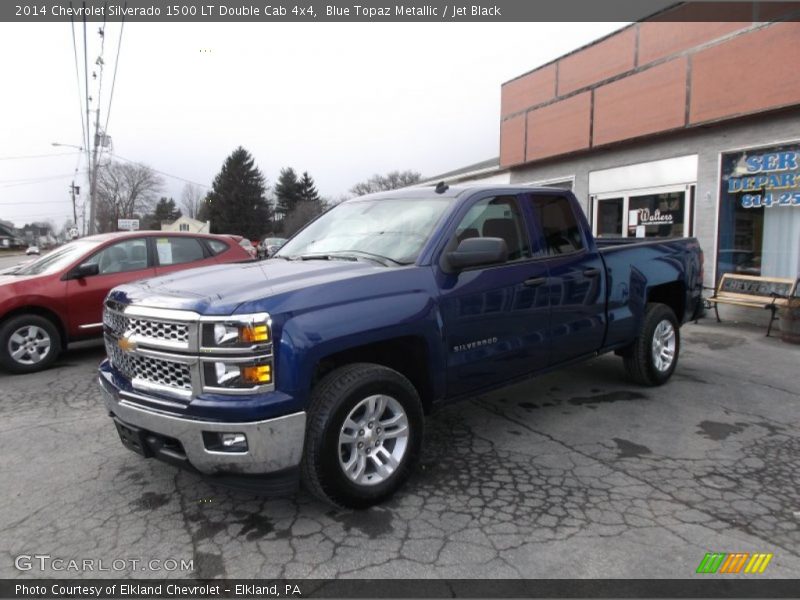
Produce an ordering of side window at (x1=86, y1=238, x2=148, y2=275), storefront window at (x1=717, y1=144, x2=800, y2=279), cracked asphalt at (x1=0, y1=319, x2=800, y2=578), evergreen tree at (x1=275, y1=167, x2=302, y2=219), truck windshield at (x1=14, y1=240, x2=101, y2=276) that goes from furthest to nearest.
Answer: evergreen tree at (x1=275, y1=167, x2=302, y2=219)
storefront window at (x1=717, y1=144, x2=800, y2=279)
side window at (x1=86, y1=238, x2=148, y2=275)
truck windshield at (x1=14, y1=240, x2=101, y2=276)
cracked asphalt at (x1=0, y1=319, x2=800, y2=578)

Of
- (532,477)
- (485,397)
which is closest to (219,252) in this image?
(485,397)

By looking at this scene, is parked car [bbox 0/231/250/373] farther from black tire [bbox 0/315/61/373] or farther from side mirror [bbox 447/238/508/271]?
side mirror [bbox 447/238/508/271]

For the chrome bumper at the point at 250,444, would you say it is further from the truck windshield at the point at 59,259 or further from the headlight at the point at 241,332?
the truck windshield at the point at 59,259

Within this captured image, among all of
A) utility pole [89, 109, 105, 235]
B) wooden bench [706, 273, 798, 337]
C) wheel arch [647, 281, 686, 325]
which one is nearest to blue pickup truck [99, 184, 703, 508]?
wheel arch [647, 281, 686, 325]

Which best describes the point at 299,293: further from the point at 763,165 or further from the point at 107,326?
the point at 763,165

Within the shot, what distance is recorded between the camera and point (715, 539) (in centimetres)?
291

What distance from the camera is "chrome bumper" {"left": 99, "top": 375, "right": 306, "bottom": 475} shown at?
9.13 ft

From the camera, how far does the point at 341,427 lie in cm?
302

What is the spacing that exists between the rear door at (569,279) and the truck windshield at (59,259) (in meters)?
5.75

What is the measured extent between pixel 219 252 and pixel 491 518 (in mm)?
6454

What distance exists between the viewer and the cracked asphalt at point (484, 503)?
9.09 feet

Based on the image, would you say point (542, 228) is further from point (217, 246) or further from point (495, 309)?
point (217, 246)

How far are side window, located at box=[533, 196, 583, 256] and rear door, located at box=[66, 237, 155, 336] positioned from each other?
5.38 m

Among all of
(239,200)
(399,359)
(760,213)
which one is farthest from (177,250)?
(239,200)
